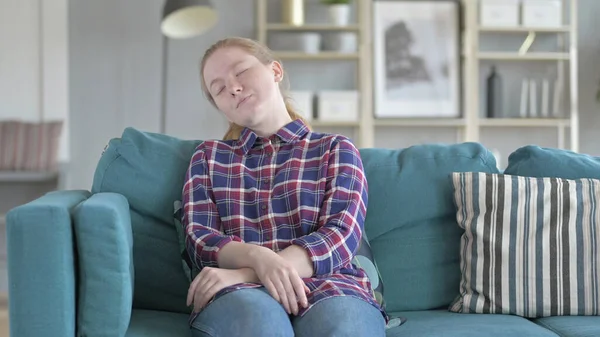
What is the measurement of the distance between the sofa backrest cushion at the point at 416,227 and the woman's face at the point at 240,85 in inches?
13.2

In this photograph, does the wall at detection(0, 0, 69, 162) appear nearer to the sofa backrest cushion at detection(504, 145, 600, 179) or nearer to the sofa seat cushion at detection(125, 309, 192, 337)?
the sofa seat cushion at detection(125, 309, 192, 337)

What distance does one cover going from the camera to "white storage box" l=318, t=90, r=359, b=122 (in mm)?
4656

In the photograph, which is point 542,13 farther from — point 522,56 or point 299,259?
point 299,259

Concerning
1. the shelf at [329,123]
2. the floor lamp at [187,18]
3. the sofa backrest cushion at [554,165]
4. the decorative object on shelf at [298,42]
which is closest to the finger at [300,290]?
the sofa backrest cushion at [554,165]

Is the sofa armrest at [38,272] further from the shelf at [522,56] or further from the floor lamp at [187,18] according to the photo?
the shelf at [522,56]

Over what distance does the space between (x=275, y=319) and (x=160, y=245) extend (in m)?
0.54

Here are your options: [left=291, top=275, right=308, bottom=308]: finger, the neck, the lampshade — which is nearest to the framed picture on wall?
the lampshade

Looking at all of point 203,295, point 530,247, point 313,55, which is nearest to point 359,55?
point 313,55

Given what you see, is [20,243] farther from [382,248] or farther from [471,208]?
[471,208]

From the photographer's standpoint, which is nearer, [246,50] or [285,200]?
[285,200]

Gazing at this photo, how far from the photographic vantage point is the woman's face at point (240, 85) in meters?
1.99

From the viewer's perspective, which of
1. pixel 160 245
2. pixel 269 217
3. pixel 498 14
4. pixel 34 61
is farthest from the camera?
pixel 498 14

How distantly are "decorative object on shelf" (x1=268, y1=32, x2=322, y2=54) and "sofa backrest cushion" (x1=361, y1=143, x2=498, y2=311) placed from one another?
2575 mm

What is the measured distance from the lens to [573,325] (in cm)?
183
